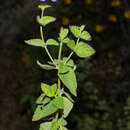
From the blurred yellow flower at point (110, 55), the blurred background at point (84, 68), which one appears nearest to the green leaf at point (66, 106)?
the blurred background at point (84, 68)

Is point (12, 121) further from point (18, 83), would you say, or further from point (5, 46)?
point (5, 46)

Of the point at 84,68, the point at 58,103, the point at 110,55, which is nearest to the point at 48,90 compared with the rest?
the point at 58,103

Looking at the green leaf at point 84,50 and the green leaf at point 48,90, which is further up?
the green leaf at point 84,50

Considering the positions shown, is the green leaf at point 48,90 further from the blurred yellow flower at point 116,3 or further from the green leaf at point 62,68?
the blurred yellow flower at point 116,3

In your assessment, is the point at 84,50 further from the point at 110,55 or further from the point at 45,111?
the point at 110,55

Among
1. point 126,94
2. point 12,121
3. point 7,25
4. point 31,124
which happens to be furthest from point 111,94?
point 7,25

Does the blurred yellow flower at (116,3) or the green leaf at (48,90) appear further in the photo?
the blurred yellow flower at (116,3)
